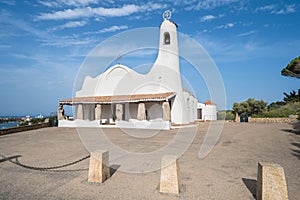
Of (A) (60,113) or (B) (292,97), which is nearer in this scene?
(A) (60,113)

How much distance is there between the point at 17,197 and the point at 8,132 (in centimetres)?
1237

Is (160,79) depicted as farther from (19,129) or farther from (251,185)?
(251,185)

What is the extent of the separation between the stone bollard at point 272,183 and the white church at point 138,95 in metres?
12.0

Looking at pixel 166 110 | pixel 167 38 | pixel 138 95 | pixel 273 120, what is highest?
pixel 167 38

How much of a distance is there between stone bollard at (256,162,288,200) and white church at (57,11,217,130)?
473 inches

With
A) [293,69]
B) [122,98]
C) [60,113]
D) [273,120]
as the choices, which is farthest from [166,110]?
[293,69]

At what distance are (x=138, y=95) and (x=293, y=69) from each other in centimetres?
1954

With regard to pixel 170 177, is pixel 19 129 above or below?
above

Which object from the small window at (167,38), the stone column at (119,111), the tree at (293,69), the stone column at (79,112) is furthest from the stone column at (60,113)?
the tree at (293,69)

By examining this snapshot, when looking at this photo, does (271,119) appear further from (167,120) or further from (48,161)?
(48,161)

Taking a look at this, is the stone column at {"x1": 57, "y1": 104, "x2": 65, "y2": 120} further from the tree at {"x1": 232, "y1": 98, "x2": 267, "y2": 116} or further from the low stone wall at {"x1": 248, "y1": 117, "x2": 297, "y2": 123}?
the tree at {"x1": 232, "y1": 98, "x2": 267, "y2": 116}

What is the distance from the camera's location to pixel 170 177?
148 inches

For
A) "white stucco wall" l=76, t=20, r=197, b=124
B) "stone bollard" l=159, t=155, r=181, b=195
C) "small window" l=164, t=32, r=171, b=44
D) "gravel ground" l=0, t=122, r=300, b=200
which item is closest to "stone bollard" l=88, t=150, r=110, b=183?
"gravel ground" l=0, t=122, r=300, b=200

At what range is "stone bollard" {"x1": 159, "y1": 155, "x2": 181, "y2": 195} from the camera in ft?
12.2
